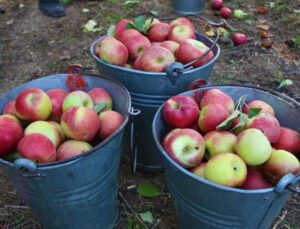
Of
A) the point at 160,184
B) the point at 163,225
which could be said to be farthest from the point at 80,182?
the point at 160,184

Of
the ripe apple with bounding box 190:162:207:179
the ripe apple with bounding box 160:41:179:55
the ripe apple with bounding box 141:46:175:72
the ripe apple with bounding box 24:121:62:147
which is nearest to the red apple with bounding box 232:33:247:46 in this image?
the ripe apple with bounding box 160:41:179:55

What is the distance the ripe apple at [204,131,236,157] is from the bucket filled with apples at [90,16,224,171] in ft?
1.22

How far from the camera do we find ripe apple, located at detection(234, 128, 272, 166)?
1286mm

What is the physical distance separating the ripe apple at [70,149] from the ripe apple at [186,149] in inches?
13.0

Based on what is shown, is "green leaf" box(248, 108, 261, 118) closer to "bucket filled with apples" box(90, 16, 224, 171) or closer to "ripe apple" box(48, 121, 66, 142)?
"bucket filled with apples" box(90, 16, 224, 171)

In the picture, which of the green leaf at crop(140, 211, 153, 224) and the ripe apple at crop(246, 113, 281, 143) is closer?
the ripe apple at crop(246, 113, 281, 143)

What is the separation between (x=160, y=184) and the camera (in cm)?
203

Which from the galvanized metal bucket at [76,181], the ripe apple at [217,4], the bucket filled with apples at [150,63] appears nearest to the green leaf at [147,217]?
the galvanized metal bucket at [76,181]

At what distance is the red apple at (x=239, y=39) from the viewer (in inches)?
132

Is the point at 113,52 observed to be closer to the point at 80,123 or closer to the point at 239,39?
the point at 80,123

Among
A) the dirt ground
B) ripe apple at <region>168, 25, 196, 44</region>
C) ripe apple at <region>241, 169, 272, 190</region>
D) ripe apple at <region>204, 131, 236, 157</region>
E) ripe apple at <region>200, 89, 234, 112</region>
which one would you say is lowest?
the dirt ground

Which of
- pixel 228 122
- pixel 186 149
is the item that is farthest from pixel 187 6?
pixel 186 149

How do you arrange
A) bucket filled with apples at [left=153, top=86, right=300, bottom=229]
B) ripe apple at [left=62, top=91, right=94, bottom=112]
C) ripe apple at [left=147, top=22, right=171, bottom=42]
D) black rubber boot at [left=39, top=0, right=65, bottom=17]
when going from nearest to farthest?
bucket filled with apples at [left=153, top=86, right=300, bottom=229] < ripe apple at [left=62, top=91, right=94, bottom=112] < ripe apple at [left=147, top=22, right=171, bottom=42] < black rubber boot at [left=39, top=0, right=65, bottom=17]

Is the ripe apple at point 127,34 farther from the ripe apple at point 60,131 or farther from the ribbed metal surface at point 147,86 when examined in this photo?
the ripe apple at point 60,131
